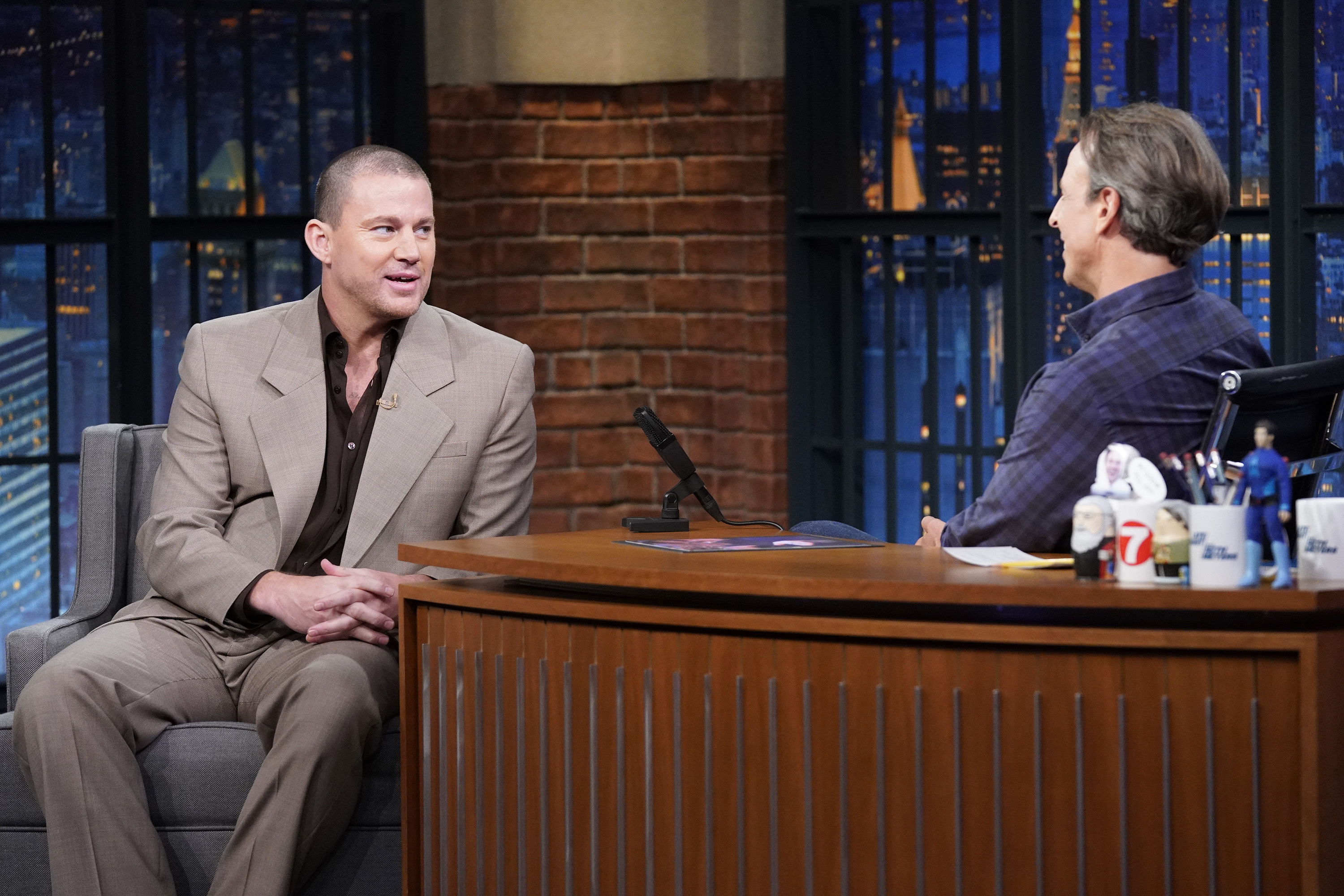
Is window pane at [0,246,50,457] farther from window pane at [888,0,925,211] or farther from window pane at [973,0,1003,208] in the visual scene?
window pane at [973,0,1003,208]

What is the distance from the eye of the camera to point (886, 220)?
466cm

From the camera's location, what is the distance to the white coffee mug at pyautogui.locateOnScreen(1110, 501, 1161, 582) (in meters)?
1.91

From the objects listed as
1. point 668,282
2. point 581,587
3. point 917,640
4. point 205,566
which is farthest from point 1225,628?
point 668,282

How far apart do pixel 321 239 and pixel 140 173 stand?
1915mm

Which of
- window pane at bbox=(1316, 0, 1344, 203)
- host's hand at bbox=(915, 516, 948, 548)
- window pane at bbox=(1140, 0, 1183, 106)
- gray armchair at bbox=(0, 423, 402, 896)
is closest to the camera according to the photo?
host's hand at bbox=(915, 516, 948, 548)

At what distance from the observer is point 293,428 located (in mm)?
2955

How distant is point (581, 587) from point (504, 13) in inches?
113

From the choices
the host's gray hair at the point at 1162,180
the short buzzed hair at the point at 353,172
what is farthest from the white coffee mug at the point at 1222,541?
the short buzzed hair at the point at 353,172

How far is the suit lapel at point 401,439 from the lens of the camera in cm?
286

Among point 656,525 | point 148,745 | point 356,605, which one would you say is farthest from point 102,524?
point 656,525

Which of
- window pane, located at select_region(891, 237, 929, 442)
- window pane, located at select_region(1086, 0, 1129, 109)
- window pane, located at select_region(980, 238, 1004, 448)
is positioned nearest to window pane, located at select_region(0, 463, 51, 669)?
window pane, located at select_region(891, 237, 929, 442)

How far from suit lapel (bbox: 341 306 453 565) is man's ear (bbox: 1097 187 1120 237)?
1241mm

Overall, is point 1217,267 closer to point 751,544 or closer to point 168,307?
point 751,544

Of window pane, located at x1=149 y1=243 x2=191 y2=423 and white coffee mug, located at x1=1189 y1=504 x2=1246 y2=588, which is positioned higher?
window pane, located at x1=149 y1=243 x2=191 y2=423
